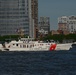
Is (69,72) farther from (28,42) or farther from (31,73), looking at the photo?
(28,42)

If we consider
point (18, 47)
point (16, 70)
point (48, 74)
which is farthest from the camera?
point (18, 47)

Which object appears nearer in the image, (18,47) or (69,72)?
(69,72)

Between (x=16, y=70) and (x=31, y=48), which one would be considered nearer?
(x=16, y=70)

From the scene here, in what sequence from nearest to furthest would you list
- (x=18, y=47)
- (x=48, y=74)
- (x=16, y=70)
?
(x=48, y=74) < (x=16, y=70) < (x=18, y=47)

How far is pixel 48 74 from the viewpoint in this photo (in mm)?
57938

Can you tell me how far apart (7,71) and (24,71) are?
80.7 inches

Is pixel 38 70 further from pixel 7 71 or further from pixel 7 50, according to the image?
pixel 7 50

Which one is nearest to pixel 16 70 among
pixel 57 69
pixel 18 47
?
pixel 57 69

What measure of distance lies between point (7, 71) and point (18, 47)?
67.4 metres

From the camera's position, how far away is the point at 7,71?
200 ft

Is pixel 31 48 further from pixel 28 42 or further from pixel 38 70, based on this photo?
pixel 38 70

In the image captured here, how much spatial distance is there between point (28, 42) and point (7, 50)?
5.95 metres

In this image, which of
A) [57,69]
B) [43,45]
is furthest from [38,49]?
[57,69]

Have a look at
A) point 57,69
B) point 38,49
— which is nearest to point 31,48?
point 38,49
